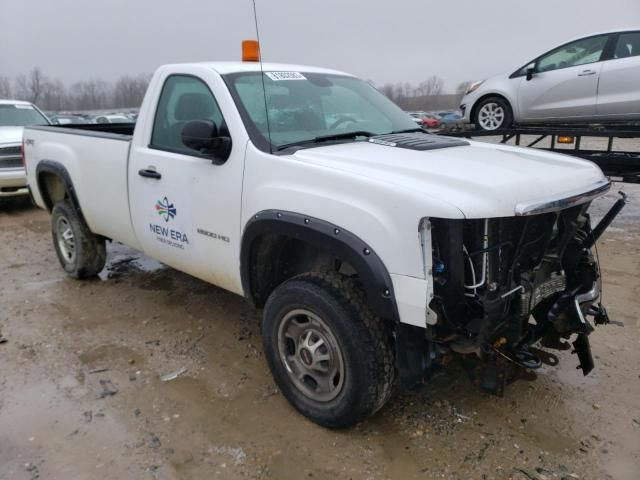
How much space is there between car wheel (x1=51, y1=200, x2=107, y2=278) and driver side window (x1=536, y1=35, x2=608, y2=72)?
6.49m

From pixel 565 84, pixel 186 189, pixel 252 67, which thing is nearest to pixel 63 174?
pixel 186 189

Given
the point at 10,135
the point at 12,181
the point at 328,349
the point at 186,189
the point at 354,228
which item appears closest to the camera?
the point at 354,228

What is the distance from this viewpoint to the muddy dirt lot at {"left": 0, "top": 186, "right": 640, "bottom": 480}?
8.94 ft

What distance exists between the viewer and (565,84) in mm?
7461

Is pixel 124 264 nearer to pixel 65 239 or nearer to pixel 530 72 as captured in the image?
pixel 65 239

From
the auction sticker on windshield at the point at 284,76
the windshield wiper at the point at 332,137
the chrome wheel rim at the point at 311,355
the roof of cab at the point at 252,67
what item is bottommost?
the chrome wheel rim at the point at 311,355

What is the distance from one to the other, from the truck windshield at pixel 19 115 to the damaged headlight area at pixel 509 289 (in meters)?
9.63

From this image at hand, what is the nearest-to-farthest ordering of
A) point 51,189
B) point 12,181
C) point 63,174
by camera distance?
point 63,174 < point 51,189 < point 12,181

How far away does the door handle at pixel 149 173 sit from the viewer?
3.75 m

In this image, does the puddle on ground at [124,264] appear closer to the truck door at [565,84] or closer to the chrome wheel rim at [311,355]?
the chrome wheel rim at [311,355]

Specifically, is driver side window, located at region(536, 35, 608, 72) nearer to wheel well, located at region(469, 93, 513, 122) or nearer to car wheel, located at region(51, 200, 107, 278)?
wheel well, located at region(469, 93, 513, 122)

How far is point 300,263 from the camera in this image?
3.38m

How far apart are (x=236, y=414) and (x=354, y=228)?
55.9 inches

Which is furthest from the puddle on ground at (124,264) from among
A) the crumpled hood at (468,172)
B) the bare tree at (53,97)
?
the bare tree at (53,97)
